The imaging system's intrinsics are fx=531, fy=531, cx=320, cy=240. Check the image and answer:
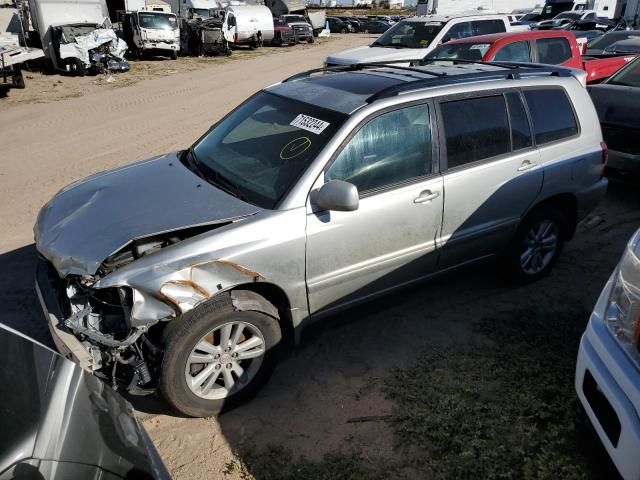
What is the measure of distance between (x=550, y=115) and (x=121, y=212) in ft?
11.0

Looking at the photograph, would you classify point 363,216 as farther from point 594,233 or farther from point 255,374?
point 594,233

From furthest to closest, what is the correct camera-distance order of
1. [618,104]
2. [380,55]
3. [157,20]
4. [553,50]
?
[157,20], [380,55], [553,50], [618,104]

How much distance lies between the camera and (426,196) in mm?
3627

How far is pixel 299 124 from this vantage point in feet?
11.9

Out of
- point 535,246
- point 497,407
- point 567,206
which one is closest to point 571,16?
point 567,206

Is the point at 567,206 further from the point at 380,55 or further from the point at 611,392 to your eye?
the point at 380,55

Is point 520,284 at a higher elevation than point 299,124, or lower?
lower

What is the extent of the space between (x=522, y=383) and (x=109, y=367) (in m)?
2.51

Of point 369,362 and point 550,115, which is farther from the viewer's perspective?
point 550,115

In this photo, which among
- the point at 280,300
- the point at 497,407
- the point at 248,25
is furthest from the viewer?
the point at 248,25

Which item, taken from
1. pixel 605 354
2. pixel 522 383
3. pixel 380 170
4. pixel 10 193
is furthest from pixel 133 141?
pixel 605 354

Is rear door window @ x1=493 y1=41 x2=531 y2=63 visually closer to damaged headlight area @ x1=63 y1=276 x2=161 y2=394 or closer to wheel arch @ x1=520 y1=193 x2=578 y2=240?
wheel arch @ x1=520 y1=193 x2=578 y2=240

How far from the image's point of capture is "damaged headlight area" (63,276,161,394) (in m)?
2.80

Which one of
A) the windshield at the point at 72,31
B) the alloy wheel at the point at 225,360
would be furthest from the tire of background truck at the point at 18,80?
the alloy wheel at the point at 225,360
